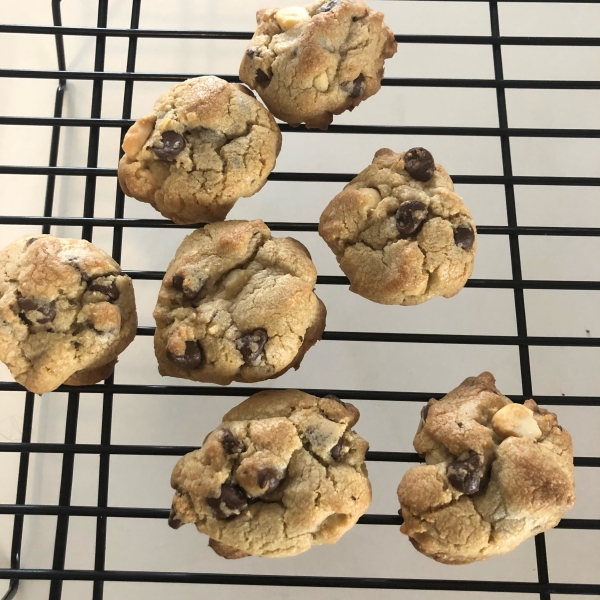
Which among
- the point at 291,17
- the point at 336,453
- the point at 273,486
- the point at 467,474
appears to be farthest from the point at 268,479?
the point at 291,17

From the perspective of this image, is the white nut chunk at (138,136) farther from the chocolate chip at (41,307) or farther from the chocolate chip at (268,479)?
the chocolate chip at (268,479)

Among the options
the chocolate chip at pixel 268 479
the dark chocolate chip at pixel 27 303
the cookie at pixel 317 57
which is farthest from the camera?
the cookie at pixel 317 57

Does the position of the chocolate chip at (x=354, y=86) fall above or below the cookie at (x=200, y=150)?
above

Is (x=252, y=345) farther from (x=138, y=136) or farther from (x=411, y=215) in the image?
(x=138, y=136)

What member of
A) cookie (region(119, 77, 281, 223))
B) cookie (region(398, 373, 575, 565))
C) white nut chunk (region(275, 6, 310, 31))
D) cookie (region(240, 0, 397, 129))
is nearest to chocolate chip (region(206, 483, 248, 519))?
cookie (region(398, 373, 575, 565))

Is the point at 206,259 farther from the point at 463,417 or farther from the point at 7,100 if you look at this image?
the point at 7,100

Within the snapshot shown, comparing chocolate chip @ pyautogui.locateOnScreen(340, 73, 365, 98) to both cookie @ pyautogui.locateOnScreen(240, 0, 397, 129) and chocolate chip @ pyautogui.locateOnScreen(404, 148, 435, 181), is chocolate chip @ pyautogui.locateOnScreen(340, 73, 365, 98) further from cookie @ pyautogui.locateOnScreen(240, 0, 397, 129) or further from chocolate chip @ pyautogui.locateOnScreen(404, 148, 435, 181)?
chocolate chip @ pyautogui.locateOnScreen(404, 148, 435, 181)

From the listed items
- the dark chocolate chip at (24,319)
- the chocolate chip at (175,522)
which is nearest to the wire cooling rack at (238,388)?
the chocolate chip at (175,522)
